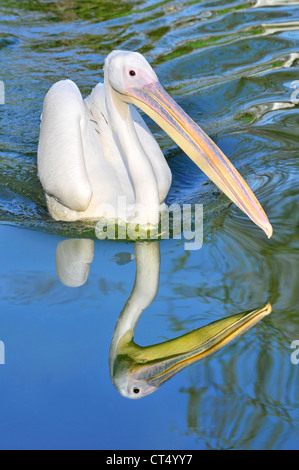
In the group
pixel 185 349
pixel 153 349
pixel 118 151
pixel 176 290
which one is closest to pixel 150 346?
pixel 153 349

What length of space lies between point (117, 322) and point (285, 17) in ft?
16.6

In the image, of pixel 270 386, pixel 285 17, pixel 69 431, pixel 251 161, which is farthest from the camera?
pixel 285 17

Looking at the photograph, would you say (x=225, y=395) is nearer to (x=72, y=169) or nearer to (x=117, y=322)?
(x=117, y=322)

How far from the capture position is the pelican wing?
12.1ft

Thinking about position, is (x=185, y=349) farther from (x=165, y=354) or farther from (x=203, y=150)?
(x=203, y=150)

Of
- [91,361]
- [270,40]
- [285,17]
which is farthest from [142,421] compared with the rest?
[285,17]

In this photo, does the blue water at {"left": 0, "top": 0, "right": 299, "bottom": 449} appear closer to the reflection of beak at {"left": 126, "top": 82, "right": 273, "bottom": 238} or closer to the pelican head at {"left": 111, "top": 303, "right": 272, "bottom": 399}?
the pelican head at {"left": 111, "top": 303, "right": 272, "bottom": 399}

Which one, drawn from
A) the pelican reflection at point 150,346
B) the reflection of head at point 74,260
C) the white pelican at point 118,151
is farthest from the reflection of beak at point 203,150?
the reflection of head at point 74,260

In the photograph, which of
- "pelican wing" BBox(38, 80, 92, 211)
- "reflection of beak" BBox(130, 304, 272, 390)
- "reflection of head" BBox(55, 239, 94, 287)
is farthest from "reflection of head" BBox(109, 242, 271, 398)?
"pelican wing" BBox(38, 80, 92, 211)

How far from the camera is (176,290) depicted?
3.07 meters

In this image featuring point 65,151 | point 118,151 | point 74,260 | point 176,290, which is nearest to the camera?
point 176,290

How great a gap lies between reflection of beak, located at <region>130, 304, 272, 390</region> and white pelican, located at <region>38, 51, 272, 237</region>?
0.53 metres

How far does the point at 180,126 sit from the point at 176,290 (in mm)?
789

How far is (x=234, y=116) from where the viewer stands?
5297 mm
